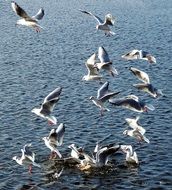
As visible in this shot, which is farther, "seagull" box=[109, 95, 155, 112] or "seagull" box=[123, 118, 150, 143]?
"seagull" box=[123, 118, 150, 143]

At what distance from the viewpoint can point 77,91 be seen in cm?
4434

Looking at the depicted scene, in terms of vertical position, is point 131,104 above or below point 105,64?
below

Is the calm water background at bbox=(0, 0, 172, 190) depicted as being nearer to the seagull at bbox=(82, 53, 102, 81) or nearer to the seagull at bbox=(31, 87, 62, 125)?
the seagull at bbox=(31, 87, 62, 125)

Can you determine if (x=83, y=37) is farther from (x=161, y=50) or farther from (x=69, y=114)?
(x=69, y=114)

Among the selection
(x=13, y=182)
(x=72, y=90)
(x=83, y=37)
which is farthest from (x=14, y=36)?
(x=13, y=182)

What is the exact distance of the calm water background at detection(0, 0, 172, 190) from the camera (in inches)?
1120

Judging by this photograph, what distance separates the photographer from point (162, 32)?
68.1m

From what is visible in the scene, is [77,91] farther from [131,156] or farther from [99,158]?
[99,158]

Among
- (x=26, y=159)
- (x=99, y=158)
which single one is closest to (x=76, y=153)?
(x=99, y=158)

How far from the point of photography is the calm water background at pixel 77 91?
28447 mm

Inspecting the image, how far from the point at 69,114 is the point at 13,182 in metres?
11.5

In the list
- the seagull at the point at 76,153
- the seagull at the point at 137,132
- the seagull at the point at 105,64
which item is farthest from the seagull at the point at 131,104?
the seagull at the point at 76,153

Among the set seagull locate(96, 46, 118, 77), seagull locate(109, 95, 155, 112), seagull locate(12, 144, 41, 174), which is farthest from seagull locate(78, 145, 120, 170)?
seagull locate(96, 46, 118, 77)

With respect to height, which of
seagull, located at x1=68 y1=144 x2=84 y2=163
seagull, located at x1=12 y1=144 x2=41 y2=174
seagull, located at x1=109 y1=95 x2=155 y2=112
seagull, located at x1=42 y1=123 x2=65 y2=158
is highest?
seagull, located at x1=109 y1=95 x2=155 y2=112
